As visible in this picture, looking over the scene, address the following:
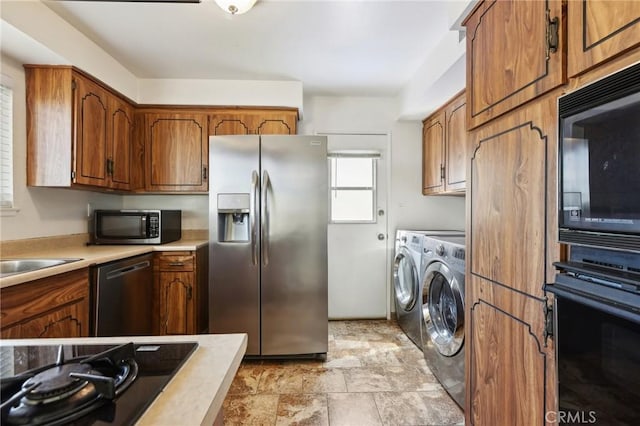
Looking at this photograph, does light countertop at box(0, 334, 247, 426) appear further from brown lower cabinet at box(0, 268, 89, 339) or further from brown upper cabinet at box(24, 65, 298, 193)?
brown upper cabinet at box(24, 65, 298, 193)

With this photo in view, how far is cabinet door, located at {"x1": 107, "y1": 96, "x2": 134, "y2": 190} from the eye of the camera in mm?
2619

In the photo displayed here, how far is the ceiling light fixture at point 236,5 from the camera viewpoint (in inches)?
69.5

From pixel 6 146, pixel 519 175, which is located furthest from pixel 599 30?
pixel 6 146

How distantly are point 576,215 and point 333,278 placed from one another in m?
2.77

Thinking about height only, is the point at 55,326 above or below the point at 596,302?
A: below

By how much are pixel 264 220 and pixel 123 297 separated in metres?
1.12

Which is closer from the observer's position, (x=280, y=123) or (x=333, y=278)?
(x=280, y=123)

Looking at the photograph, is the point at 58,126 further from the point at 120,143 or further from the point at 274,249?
the point at 274,249

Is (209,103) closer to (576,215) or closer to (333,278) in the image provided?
(333,278)

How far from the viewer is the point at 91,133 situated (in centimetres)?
236

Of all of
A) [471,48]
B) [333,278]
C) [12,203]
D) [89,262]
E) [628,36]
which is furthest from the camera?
[333,278]

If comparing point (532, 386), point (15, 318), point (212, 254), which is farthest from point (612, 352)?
point (212, 254)

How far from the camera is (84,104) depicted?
2.28 meters

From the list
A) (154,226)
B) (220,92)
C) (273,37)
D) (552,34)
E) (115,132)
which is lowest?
(154,226)
